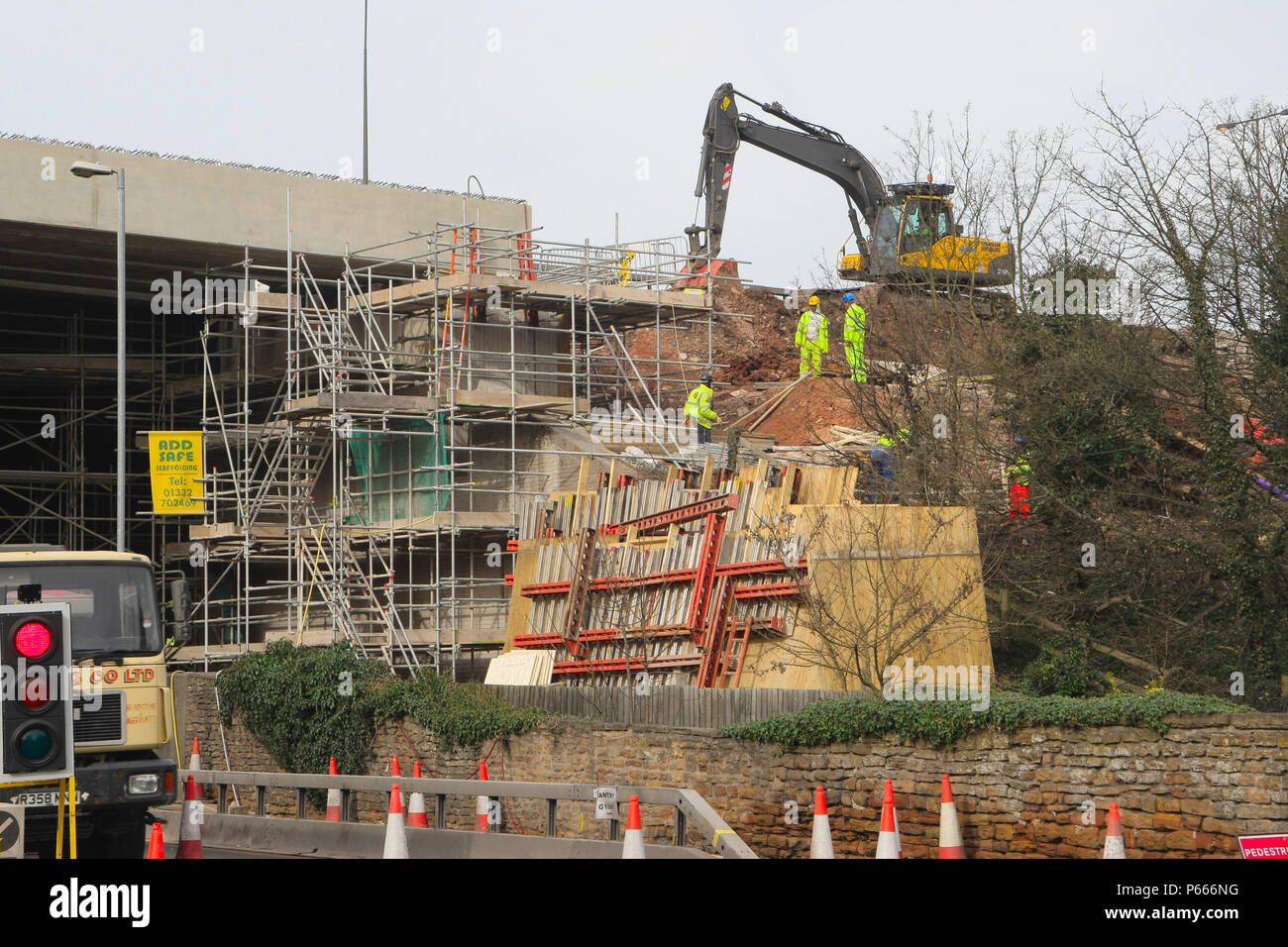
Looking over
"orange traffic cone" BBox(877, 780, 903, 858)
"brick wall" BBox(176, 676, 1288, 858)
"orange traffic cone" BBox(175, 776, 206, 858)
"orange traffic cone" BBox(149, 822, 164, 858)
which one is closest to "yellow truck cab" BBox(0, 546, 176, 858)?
"orange traffic cone" BBox(175, 776, 206, 858)

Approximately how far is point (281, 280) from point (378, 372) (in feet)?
15.2

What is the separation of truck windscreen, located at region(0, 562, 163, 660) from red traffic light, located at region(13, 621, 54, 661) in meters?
4.17

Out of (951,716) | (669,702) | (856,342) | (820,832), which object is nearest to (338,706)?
(669,702)

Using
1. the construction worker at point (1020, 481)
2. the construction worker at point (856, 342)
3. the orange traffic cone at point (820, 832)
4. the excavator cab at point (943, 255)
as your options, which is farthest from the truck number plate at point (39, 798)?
the excavator cab at point (943, 255)

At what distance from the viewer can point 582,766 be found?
1884 cm

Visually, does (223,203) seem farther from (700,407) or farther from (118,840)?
(118,840)

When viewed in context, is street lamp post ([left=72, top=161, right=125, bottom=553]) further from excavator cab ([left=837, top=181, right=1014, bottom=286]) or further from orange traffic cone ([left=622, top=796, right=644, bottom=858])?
orange traffic cone ([left=622, top=796, right=644, bottom=858])

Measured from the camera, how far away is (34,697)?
31.4 ft

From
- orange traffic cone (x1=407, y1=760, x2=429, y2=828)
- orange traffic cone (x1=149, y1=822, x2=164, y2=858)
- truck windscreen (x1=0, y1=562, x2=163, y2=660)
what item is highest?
truck windscreen (x1=0, y1=562, x2=163, y2=660)

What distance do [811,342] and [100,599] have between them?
22165mm

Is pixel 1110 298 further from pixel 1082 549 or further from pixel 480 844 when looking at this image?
pixel 480 844

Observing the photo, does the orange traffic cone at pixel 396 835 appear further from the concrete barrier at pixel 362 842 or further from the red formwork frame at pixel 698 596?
the red formwork frame at pixel 698 596

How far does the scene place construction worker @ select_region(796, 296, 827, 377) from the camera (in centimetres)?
3250

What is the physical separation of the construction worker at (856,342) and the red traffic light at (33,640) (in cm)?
1754
